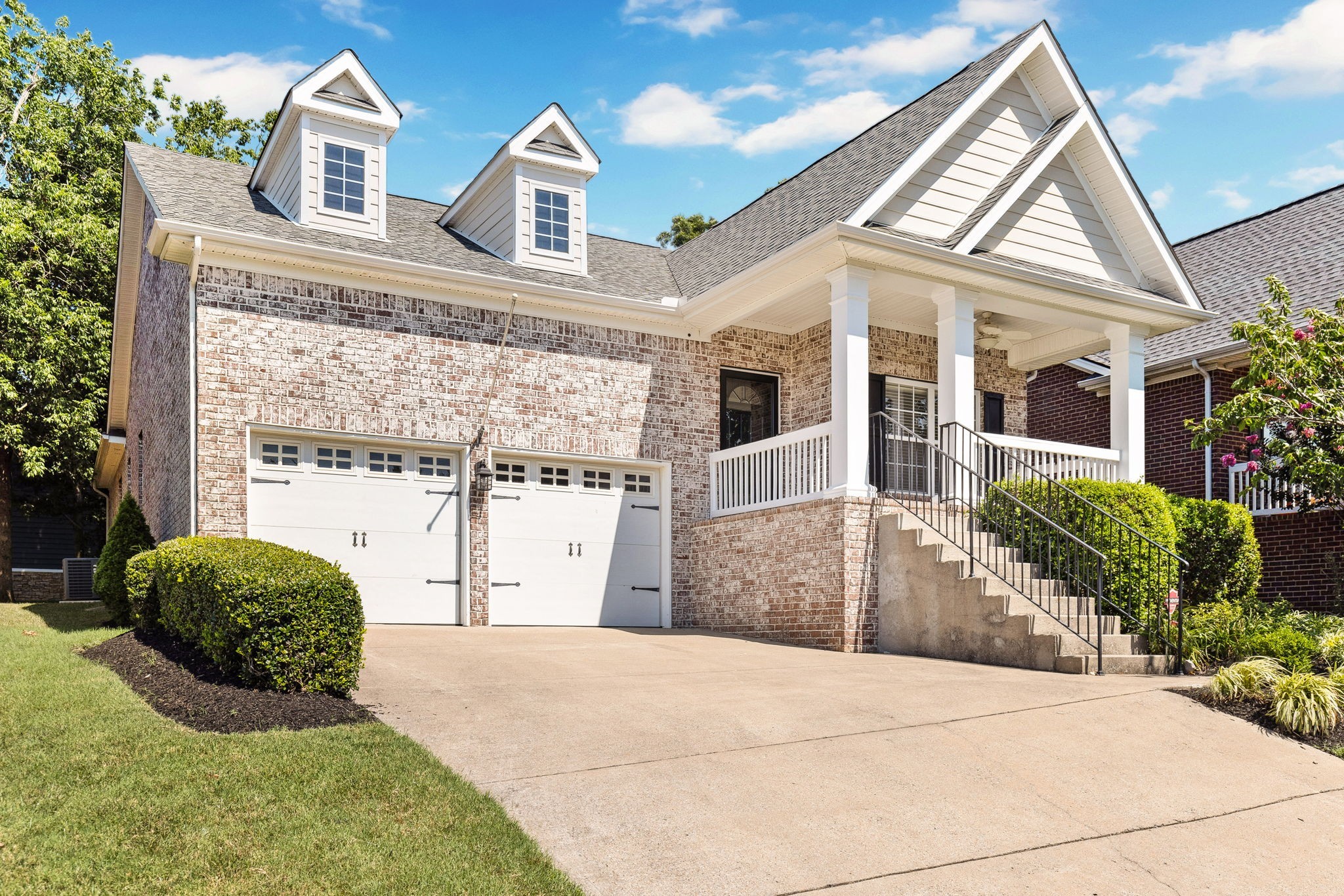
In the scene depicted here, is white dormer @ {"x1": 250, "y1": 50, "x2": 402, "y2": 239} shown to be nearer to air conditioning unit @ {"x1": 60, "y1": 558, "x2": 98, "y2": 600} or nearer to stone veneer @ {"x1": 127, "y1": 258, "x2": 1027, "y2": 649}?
stone veneer @ {"x1": 127, "y1": 258, "x2": 1027, "y2": 649}

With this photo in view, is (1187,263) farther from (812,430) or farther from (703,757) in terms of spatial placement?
(703,757)

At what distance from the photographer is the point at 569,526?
14.3m

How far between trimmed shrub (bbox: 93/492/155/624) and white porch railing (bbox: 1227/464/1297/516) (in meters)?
14.8

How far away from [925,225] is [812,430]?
293cm

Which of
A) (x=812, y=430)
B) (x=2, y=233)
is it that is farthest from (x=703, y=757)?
(x=2, y=233)

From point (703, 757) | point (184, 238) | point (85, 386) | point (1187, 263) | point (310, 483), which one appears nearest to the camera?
point (703, 757)

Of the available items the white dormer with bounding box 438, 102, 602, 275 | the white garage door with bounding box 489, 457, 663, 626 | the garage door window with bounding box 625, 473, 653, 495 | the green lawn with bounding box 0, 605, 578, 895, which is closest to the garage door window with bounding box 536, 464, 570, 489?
the white garage door with bounding box 489, 457, 663, 626

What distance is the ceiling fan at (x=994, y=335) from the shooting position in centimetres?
1588

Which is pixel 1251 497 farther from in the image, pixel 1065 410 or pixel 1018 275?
pixel 1018 275

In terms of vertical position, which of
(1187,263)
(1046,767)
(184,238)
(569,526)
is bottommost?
(1046,767)

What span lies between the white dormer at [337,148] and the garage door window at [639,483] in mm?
4521

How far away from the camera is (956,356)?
1304 cm

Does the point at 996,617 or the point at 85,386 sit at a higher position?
the point at 85,386

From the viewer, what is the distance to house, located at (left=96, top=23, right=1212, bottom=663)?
12.4 meters
